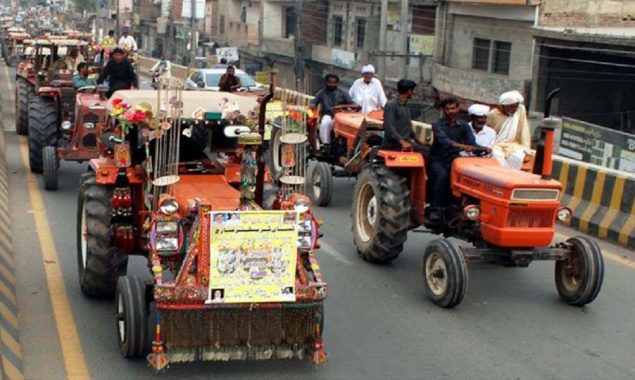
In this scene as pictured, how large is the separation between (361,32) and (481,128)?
3785cm

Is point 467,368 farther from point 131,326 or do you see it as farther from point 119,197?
point 119,197

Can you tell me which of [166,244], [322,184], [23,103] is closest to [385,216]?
[166,244]

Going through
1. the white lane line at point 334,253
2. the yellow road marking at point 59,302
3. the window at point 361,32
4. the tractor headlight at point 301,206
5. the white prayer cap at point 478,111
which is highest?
the window at point 361,32

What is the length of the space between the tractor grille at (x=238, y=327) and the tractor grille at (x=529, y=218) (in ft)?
9.07

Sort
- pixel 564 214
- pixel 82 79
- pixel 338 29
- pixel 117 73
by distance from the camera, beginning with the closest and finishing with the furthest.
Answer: pixel 564 214, pixel 117 73, pixel 82 79, pixel 338 29

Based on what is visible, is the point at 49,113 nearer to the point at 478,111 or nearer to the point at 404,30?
the point at 478,111

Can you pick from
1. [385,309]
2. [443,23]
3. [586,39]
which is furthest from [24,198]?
[443,23]

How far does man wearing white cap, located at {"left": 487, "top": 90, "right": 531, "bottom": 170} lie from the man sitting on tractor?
393mm

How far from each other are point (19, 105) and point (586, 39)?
15986 mm

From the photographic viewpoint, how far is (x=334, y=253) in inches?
470

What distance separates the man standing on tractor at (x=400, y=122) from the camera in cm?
1118

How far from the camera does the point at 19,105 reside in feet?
66.7

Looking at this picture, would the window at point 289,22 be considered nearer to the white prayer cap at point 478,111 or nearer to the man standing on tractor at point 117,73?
the man standing on tractor at point 117,73

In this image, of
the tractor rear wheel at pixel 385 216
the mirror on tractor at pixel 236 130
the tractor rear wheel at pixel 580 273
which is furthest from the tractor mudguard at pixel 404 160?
the mirror on tractor at pixel 236 130
